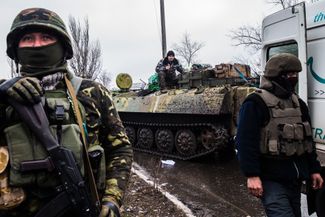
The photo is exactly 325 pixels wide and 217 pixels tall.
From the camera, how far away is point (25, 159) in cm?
155

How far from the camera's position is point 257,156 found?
2863 millimetres

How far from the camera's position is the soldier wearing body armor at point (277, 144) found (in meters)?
2.85

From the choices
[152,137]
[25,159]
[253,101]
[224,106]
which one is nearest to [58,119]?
[25,159]

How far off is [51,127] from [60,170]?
0.18 metres

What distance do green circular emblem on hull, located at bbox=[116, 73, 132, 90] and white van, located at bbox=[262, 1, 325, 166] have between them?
9.47 m

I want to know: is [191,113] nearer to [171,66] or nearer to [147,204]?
[171,66]

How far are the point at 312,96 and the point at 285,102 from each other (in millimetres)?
1231

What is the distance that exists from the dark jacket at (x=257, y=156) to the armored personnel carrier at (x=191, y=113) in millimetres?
5062

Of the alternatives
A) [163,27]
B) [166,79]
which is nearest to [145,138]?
[166,79]

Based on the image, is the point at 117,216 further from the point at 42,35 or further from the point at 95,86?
the point at 42,35

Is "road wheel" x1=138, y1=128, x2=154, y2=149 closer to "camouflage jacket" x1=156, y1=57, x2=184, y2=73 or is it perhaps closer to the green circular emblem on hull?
"camouflage jacket" x1=156, y1=57, x2=184, y2=73

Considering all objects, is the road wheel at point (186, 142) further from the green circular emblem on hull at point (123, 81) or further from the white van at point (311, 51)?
the white van at point (311, 51)

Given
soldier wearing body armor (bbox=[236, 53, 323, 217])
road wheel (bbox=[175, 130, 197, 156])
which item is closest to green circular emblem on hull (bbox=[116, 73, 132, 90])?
road wheel (bbox=[175, 130, 197, 156])

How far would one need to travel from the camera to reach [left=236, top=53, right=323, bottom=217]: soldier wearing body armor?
9.36 feet
